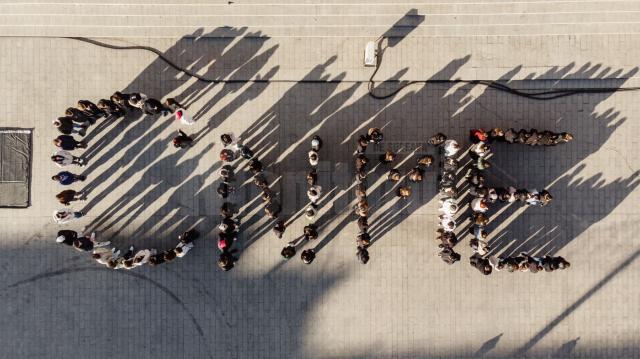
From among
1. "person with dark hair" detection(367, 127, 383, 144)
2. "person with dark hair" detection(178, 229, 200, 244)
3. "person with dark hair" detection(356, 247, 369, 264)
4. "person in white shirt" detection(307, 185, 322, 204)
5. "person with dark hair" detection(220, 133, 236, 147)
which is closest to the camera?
"person with dark hair" detection(220, 133, 236, 147)

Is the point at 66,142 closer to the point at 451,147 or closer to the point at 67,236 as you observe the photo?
the point at 67,236

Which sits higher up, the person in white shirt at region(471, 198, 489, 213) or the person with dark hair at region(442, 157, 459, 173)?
the person with dark hair at region(442, 157, 459, 173)

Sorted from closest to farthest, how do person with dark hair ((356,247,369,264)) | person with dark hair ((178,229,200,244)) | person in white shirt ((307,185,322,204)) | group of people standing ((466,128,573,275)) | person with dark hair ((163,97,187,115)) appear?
person in white shirt ((307,185,322,204)) < group of people standing ((466,128,573,275)) < person with dark hair ((356,247,369,264)) < person with dark hair ((163,97,187,115)) < person with dark hair ((178,229,200,244))

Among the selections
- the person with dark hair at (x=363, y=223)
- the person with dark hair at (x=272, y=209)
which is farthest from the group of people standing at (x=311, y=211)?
the person with dark hair at (x=363, y=223)

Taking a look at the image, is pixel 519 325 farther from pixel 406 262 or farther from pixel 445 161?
pixel 445 161

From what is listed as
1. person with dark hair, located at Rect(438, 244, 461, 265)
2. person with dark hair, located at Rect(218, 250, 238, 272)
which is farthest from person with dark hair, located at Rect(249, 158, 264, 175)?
person with dark hair, located at Rect(438, 244, 461, 265)

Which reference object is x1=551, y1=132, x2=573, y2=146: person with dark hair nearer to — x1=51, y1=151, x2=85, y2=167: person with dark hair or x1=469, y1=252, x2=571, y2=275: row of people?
x1=469, y1=252, x2=571, y2=275: row of people

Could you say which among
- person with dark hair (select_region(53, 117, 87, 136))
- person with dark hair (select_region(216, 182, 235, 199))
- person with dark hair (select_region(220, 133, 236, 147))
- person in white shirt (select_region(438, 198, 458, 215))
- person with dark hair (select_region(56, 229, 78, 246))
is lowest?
person with dark hair (select_region(56, 229, 78, 246))
